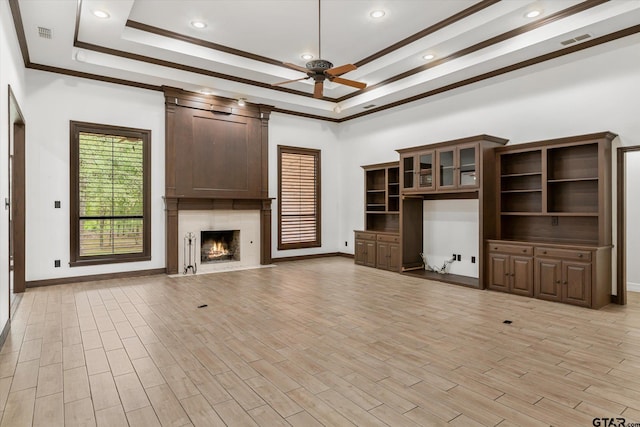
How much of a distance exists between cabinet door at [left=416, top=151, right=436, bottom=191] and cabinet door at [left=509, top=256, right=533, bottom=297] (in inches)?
70.2

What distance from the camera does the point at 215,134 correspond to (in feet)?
23.9

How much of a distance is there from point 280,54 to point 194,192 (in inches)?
118

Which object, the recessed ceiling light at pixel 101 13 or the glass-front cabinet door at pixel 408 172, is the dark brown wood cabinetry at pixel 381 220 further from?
the recessed ceiling light at pixel 101 13

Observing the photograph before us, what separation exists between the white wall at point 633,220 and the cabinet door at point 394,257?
357 centimetres

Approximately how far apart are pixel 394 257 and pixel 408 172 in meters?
1.68

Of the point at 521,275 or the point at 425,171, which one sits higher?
the point at 425,171

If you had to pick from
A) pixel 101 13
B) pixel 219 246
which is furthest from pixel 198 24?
pixel 219 246

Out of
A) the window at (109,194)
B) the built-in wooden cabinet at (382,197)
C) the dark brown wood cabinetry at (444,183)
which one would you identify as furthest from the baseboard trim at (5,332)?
the built-in wooden cabinet at (382,197)

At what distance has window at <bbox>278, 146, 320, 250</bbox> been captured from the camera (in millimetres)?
8406

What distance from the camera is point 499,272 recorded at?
Result: 551 cm

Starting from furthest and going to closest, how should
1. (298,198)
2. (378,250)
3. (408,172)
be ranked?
(298,198) → (378,250) → (408,172)

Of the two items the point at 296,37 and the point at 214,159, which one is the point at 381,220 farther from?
the point at 296,37

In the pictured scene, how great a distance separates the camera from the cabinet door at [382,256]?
7344 millimetres

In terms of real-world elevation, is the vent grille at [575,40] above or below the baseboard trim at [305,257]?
above
